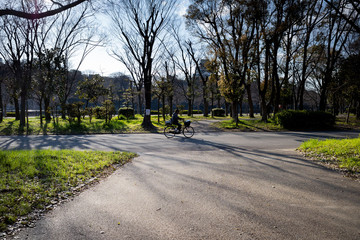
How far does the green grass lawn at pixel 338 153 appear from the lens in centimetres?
631

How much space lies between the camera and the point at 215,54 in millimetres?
22219

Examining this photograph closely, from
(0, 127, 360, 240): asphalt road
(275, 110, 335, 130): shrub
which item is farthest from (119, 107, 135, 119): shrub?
(0, 127, 360, 240): asphalt road

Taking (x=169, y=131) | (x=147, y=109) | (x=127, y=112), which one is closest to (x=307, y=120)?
(x=169, y=131)

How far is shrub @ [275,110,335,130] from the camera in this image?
1681 cm

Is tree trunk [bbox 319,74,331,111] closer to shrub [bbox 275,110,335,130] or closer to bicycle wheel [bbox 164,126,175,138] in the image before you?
shrub [bbox 275,110,335,130]

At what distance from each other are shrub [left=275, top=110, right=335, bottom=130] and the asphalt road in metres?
11.3

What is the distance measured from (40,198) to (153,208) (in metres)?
2.14

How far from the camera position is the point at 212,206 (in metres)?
3.93

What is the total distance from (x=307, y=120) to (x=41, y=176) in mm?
17365

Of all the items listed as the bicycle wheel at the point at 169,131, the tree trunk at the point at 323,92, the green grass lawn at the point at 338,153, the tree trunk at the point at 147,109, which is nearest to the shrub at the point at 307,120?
the tree trunk at the point at 323,92

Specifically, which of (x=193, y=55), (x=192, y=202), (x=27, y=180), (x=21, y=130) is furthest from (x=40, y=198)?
(x=193, y=55)

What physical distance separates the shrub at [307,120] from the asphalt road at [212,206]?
11345 mm

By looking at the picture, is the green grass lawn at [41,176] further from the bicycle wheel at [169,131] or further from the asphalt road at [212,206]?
the bicycle wheel at [169,131]

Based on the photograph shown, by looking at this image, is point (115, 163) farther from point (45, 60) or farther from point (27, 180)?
point (45, 60)
